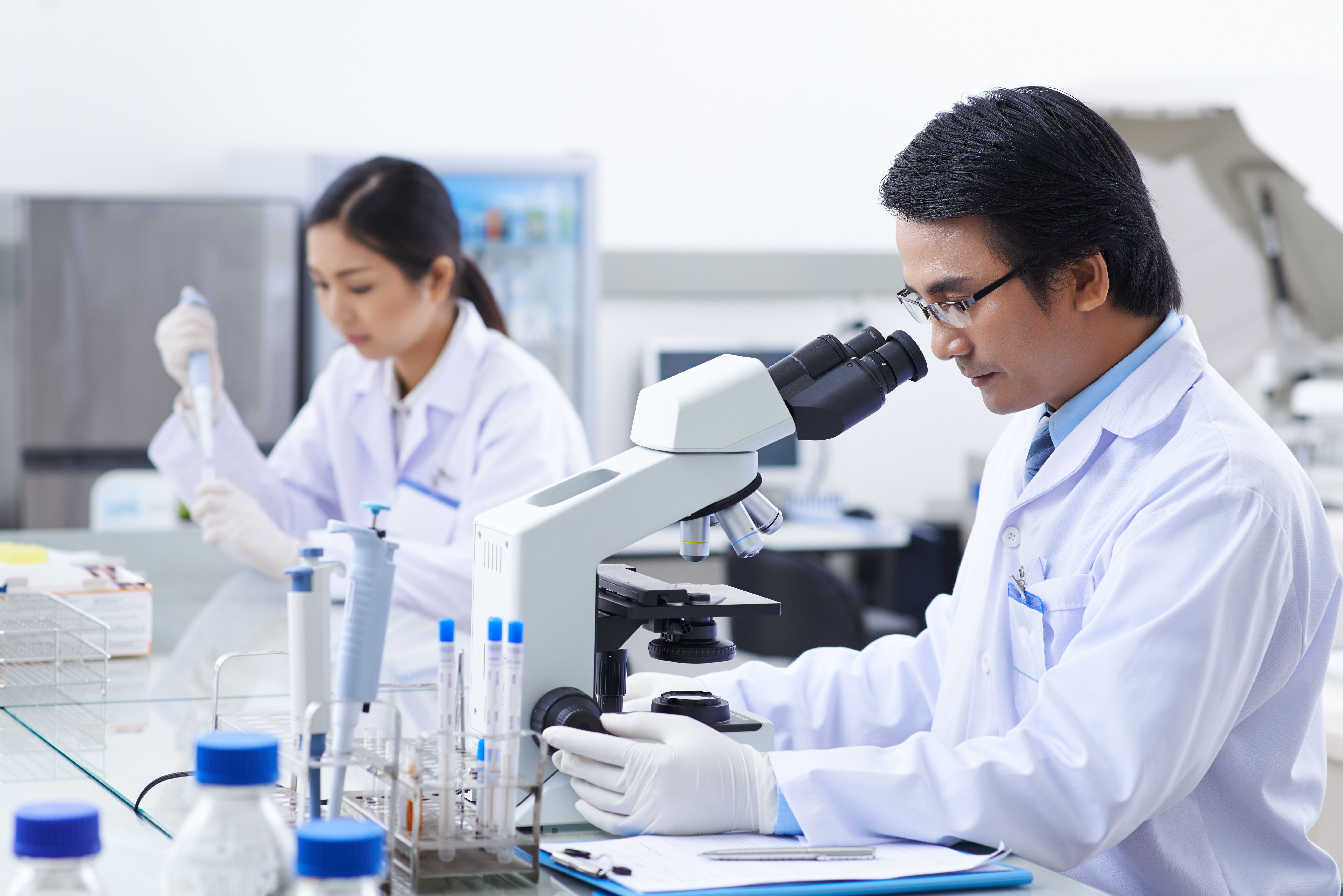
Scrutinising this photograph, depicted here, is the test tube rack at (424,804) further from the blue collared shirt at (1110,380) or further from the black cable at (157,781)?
the blue collared shirt at (1110,380)

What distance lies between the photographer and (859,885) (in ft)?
2.92

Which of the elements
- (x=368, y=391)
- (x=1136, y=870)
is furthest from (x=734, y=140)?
(x=1136, y=870)

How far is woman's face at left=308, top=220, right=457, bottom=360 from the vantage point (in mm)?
2215

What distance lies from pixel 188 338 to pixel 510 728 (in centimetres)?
146

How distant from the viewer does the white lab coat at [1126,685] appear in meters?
1.00

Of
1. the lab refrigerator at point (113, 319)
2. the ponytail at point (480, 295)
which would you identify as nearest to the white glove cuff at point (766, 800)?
the ponytail at point (480, 295)

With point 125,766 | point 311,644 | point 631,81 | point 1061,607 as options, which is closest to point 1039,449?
point 1061,607

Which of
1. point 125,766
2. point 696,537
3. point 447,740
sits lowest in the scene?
point 125,766

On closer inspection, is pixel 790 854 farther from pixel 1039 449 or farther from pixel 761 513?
pixel 1039 449

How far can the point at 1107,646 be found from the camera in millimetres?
1026

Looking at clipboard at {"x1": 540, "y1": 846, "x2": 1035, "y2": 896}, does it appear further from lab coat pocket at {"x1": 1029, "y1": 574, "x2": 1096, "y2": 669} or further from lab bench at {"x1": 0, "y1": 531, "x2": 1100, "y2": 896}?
lab coat pocket at {"x1": 1029, "y1": 574, "x2": 1096, "y2": 669}

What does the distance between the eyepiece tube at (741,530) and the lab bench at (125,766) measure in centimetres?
28

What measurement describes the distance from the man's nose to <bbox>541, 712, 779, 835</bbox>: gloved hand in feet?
1.52

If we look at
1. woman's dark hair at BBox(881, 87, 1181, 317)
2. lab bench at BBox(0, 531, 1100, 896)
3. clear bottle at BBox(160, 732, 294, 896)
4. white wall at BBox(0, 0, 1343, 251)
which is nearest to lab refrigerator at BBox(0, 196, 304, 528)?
white wall at BBox(0, 0, 1343, 251)
